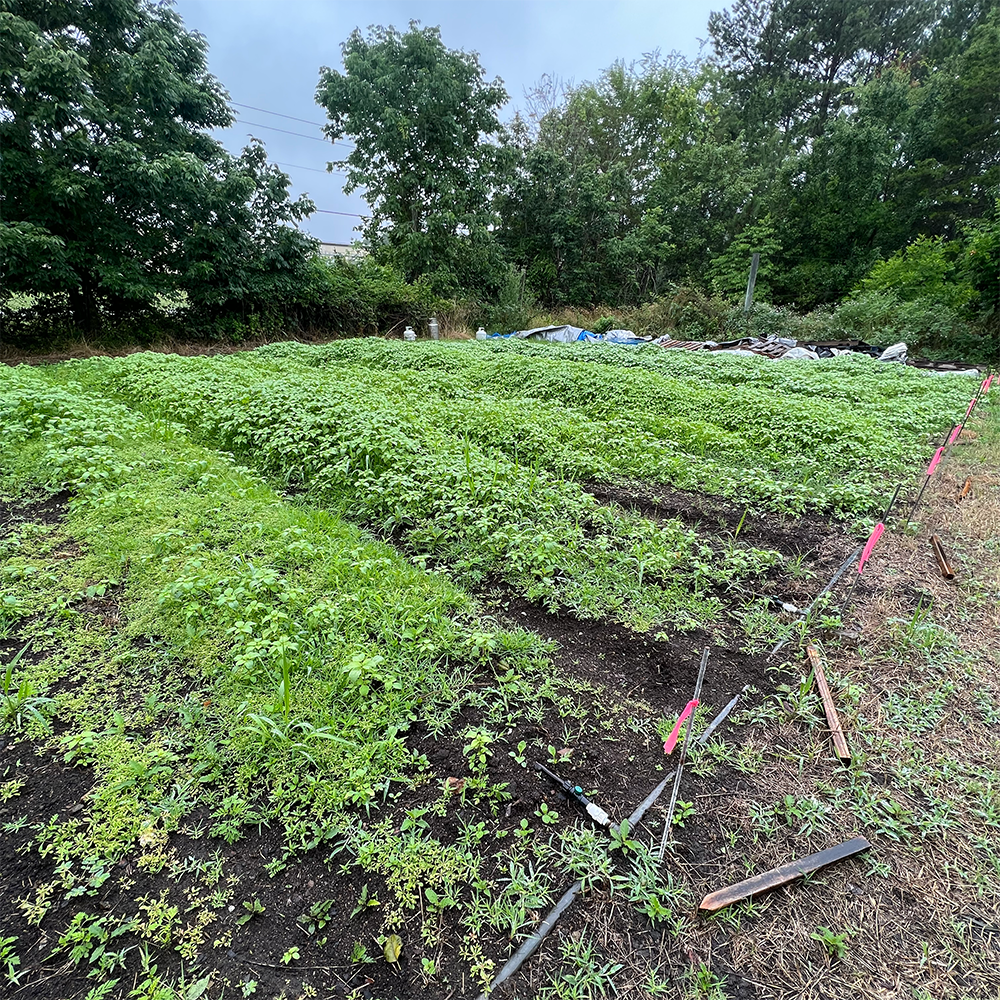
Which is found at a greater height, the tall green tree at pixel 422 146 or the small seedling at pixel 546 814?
the tall green tree at pixel 422 146

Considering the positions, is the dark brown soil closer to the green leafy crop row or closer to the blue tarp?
the green leafy crop row

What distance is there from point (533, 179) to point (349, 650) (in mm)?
24134

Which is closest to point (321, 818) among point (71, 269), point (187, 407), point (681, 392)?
point (187, 407)

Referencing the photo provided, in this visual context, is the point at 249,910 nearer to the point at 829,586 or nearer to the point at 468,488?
the point at 468,488

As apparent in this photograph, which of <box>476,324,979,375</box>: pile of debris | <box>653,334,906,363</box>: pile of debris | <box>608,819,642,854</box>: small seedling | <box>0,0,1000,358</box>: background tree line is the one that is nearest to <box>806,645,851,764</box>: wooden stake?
<box>608,819,642,854</box>: small seedling

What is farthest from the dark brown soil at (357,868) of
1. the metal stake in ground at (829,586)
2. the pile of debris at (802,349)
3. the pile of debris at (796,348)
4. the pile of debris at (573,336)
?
the pile of debris at (573,336)

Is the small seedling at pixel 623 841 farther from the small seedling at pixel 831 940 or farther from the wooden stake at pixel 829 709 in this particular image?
the wooden stake at pixel 829 709

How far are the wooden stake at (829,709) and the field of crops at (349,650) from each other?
22 centimetres

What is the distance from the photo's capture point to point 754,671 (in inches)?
88.9

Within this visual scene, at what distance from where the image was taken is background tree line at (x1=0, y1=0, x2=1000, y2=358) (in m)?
9.98

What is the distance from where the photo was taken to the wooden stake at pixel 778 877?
1.37 metres

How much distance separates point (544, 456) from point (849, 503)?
243 centimetres

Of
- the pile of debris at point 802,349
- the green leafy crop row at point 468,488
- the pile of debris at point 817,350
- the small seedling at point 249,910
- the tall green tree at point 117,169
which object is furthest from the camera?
the pile of debris at point 802,349

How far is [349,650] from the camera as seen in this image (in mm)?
2184
